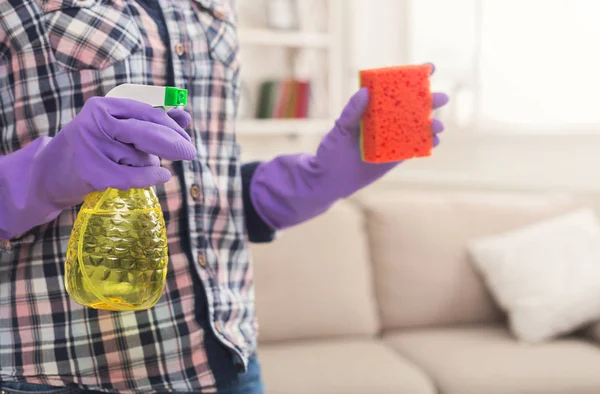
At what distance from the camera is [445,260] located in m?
2.39

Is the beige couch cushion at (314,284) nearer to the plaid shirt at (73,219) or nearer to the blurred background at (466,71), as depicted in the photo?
the blurred background at (466,71)

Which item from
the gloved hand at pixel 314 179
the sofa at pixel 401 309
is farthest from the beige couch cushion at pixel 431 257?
the gloved hand at pixel 314 179

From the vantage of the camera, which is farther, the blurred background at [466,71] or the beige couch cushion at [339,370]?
the blurred background at [466,71]

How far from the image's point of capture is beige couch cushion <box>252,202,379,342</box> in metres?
2.20

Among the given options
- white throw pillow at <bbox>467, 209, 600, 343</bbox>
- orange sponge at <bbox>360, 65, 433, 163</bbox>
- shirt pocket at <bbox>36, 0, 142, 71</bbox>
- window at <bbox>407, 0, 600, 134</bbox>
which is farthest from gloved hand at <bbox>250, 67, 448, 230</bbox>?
window at <bbox>407, 0, 600, 134</bbox>

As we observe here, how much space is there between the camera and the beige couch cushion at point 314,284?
7.22 ft

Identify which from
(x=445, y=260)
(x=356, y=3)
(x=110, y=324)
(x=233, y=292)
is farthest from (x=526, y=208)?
(x=110, y=324)

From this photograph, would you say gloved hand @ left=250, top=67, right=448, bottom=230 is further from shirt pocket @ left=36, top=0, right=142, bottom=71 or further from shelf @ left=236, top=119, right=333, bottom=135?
shelf @ left=236, top=119, right=333, bottom=135

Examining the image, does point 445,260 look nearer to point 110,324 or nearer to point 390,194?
point 390,194

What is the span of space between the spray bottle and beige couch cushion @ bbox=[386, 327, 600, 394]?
1449 mm

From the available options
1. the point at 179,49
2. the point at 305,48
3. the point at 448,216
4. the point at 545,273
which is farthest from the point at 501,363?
the point at 305,48

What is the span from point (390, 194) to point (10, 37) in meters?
1.94

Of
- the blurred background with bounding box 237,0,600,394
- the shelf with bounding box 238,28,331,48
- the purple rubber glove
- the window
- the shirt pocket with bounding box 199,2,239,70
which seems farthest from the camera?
the shelf with bounding box 238,28,331,48

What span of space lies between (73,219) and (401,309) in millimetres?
1714
